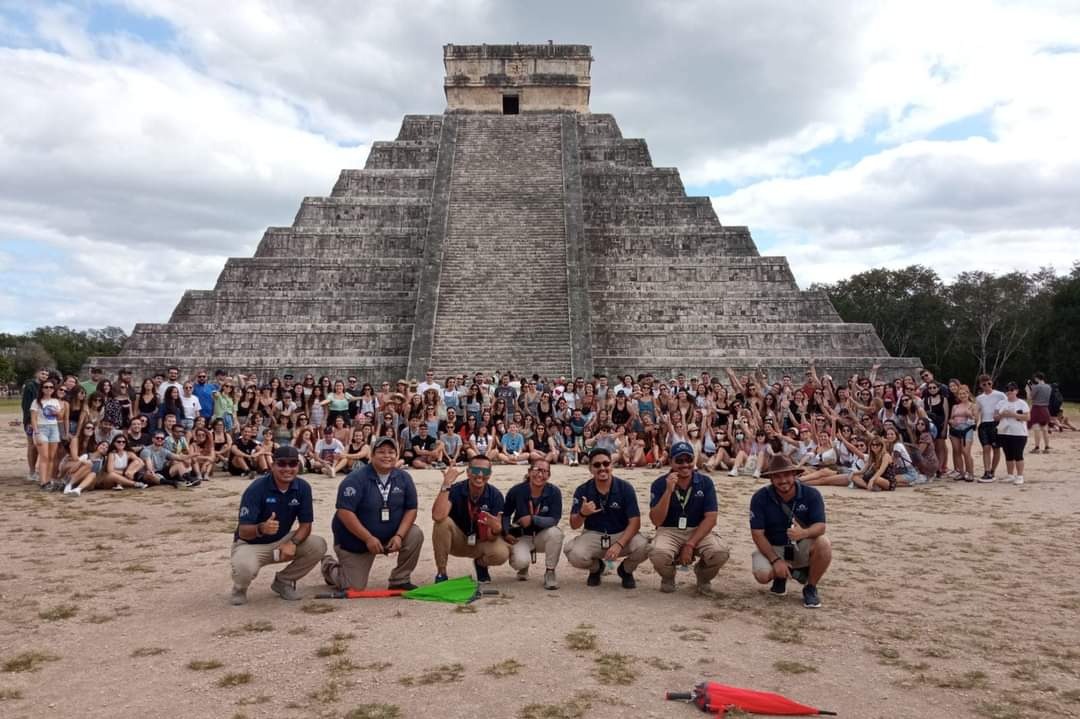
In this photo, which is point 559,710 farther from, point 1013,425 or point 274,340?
point 274,340

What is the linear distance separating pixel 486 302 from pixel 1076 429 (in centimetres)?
1331

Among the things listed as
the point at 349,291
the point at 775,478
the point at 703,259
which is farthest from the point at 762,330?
the point at 775,478

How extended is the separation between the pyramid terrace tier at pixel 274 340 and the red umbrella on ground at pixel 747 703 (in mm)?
14327

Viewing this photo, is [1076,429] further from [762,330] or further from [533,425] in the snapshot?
[533,425]

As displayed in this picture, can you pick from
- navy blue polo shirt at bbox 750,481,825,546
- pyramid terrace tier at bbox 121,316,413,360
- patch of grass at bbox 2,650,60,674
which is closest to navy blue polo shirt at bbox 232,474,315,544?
patch of grass at bbox 2,650,60,674

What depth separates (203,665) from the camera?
360 cm

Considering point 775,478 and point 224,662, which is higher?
point 775,478

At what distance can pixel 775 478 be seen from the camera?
4754mm

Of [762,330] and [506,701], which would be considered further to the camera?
[762,330]

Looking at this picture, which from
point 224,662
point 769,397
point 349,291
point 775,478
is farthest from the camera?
point 349,291

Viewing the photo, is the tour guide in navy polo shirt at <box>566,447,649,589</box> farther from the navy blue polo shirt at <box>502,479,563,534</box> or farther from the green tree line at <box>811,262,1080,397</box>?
the green tree line at <box>811,262,1080,397</box>

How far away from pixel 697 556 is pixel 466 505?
1499mm

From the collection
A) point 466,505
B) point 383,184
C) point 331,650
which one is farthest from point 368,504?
point 383,184

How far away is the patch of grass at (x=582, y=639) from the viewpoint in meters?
3.84
